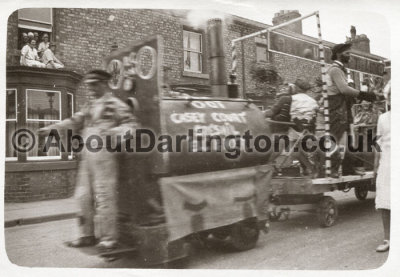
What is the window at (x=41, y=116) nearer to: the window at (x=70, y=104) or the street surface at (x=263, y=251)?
the window at (x=70, y=104)

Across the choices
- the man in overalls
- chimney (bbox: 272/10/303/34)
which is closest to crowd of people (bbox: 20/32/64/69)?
the man in overalls

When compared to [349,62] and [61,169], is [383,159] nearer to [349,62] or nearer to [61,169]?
[349,62]

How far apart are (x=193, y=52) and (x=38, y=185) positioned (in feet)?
4.81

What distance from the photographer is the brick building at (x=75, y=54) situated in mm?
2811

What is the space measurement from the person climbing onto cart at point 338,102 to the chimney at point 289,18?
1.41 ft

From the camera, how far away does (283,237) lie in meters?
3.09

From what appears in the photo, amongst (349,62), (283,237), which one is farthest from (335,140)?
(283,237)

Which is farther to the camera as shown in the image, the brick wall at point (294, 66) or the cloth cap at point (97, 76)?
the brick wall at point (294, 66)

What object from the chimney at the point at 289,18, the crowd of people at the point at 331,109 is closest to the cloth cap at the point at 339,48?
Result: the crowd of people at the point at 331,109

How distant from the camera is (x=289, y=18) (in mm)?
2912

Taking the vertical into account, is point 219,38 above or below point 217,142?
above

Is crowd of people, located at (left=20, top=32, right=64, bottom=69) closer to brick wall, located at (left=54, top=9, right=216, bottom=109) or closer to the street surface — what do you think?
brick wall, located at (left=54, top=9, right=216, bottom=109)

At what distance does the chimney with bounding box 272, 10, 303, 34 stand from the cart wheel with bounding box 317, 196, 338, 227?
1406 mm

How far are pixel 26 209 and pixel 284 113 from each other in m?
2.12
